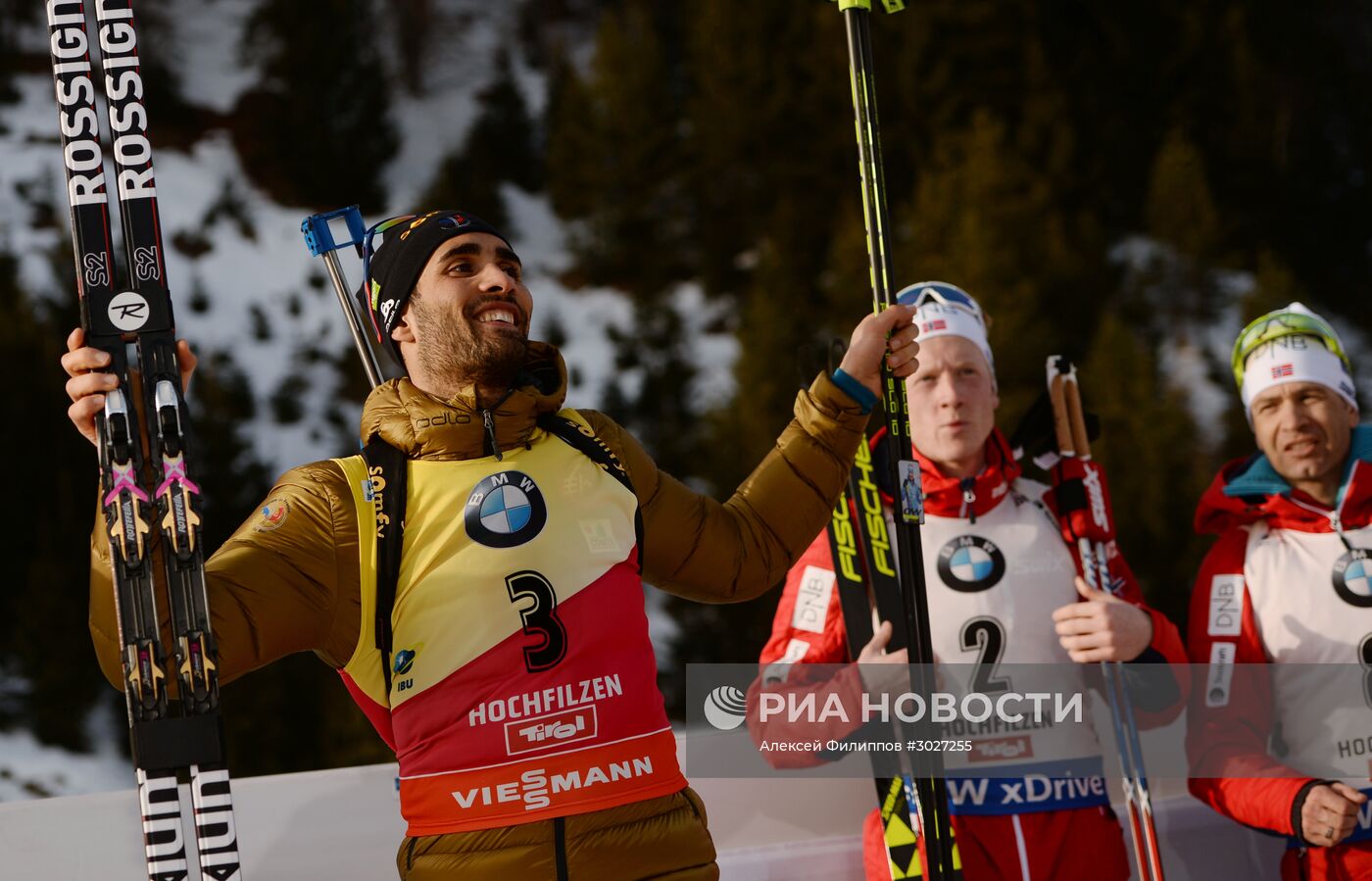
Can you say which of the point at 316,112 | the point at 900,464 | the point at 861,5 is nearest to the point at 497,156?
the point at 316,112

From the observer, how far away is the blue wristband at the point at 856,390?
234 cm

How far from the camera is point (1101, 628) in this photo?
2643 millimetres

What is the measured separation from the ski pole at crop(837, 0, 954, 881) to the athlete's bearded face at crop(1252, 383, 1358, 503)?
3.17 ft

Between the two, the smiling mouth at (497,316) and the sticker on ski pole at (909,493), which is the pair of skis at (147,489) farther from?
the sticker on ski pole at (909,493)

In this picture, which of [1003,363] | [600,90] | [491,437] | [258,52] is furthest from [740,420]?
[491,437]

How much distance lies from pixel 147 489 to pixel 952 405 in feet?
5.21

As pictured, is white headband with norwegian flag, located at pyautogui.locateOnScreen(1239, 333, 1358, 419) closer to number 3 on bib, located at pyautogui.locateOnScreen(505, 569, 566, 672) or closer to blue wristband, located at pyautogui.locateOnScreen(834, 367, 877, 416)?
blue wristband, located at pyautogui.locateOnScreen(834, 367, 877, 416)

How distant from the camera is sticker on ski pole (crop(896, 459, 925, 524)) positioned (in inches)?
99.3

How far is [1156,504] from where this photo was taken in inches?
465

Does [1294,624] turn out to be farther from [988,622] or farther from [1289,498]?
[988,622]

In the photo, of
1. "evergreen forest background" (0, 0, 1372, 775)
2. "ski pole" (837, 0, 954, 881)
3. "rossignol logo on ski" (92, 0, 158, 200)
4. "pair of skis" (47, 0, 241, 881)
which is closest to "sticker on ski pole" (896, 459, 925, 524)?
"ski pole" (837, 0, 954, 881)

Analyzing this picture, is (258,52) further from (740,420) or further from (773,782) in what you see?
(773,782)

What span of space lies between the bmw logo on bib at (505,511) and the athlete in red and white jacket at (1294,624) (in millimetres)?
1629
